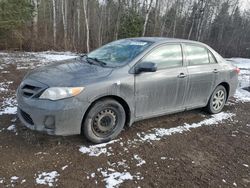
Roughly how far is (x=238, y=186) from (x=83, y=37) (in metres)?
24.6

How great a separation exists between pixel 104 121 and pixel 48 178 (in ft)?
4.05

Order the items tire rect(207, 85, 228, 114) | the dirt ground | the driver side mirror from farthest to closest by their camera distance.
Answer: tire rect(207, 85, 228, 114)
the driver side mirror
the dirt ground

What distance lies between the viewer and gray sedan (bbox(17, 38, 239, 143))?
3518mm

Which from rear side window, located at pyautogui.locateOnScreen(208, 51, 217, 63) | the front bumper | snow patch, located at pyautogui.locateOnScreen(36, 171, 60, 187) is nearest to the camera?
snow patch, located at pyautogui.locateOnScreen(36, 171, 60, 187)

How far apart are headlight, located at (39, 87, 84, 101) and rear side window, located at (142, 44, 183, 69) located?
1.38 meters

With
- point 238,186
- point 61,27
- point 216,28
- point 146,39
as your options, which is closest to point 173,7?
point 216,28

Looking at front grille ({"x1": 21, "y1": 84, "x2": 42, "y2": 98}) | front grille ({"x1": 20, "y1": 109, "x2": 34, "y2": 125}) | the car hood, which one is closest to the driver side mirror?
the car hood

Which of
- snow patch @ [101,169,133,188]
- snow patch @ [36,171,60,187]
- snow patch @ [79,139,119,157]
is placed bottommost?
snow patch @ [101,169,133,188]

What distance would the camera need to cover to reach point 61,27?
23609 mm

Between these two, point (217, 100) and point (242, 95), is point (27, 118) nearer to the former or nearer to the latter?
point (217, 100)

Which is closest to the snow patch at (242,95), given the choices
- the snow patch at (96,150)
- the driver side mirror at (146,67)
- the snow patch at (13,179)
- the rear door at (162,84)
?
the rear door at (162,84)

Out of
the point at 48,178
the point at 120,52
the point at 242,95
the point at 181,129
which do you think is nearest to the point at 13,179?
A: the point at 48,178

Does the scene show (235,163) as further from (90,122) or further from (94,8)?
(94,8)

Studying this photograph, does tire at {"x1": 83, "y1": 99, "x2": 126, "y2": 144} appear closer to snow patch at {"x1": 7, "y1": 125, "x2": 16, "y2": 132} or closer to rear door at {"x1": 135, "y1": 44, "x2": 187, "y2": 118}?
rear door at {"x1": 135, "y1": 44, "x2": 187, "y2": 118}
